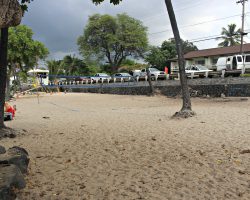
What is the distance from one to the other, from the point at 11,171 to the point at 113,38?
49549 mm

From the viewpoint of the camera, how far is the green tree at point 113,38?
53.2 metres

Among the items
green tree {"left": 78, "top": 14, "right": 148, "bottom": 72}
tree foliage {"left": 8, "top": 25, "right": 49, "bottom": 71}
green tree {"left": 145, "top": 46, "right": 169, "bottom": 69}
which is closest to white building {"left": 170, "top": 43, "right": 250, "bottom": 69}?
green tree {"left": 145, "top": 46, "right": 169, "bottom": 69}

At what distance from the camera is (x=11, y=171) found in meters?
4.59

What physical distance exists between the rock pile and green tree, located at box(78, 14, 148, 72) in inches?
1901

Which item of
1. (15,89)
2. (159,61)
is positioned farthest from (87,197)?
(159,61)

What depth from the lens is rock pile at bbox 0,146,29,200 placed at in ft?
13.0

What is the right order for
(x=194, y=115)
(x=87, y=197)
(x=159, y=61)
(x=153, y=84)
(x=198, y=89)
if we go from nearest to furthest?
(x=87, y=197)
(x=194, y=115)
(x=198, y=89)
(x=153, y=84)
(x=159, y=61)

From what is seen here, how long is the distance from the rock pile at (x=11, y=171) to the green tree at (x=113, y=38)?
158 ft

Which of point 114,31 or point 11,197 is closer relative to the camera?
point 11,197

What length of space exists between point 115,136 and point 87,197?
14.8ft

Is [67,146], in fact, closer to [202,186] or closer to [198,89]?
[202,186]

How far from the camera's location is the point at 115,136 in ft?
29.8

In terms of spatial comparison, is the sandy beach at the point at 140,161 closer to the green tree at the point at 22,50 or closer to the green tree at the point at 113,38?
the green tree at the point at 22,50

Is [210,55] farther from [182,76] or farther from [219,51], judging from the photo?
[182,76]
